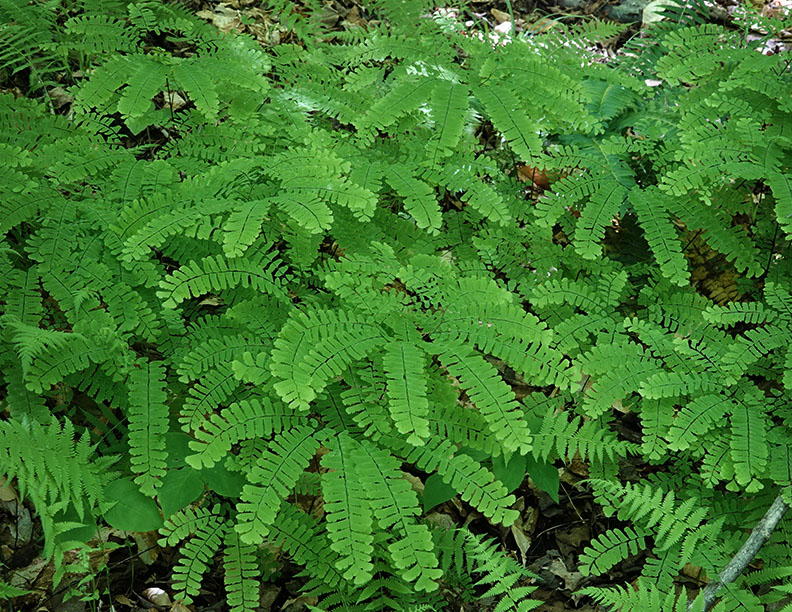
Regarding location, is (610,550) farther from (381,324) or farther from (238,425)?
(238,425)

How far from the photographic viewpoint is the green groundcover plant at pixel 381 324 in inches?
95.6

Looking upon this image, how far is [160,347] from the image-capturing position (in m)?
2.86

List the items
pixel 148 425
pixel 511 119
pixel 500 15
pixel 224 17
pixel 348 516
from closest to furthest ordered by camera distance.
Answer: pixel 348 516 < pixel 148 425 < pixel 511 119 < pixel 224 17 < pixel 500 15

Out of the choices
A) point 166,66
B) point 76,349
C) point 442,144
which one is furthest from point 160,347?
point 442,144

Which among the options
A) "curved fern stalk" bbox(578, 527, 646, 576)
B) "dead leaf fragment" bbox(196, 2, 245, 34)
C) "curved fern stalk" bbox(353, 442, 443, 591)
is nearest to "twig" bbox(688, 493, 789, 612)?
"curved fern stalk" bbox(578, 527, 646, 576)

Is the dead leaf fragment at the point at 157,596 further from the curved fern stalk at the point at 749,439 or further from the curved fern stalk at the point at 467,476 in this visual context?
the curved fern stalk at the point at 749,439

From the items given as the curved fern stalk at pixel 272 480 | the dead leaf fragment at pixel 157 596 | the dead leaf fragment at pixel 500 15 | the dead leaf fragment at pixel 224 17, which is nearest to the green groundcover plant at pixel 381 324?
the curved fern stalk at pixel 272 480

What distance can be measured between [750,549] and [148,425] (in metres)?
2.42

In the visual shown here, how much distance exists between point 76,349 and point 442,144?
1.78 meters

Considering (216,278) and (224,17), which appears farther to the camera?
(224,17)

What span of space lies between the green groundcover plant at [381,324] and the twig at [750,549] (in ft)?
0.26

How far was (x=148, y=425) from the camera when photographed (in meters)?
2.51

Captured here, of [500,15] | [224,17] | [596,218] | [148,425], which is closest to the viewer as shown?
[148,425]

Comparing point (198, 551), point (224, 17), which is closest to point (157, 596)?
point (198, 551)
